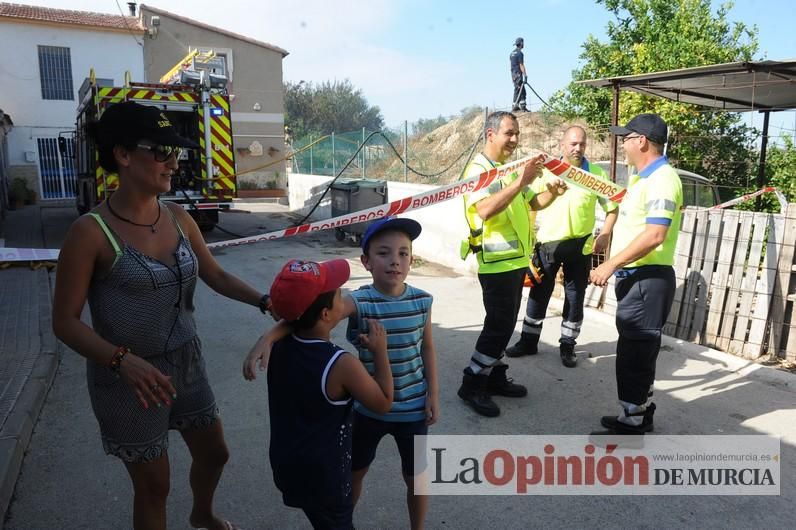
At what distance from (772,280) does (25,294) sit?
25.1 ft

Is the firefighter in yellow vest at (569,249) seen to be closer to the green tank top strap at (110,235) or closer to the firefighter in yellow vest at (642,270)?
the firefighter in yellow vest at (642,270)

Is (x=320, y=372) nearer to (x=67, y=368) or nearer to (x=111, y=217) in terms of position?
(x=111, y=217)

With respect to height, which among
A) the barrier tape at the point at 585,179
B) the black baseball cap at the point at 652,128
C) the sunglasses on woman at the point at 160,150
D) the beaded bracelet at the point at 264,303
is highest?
the black baseball cap at the point at 652,128

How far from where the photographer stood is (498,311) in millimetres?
3697

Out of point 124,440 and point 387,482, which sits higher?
point 124,440

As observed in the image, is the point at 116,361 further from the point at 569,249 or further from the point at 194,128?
the point at 194,128

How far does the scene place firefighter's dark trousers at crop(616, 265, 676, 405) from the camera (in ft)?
10.6

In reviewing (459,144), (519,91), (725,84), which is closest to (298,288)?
(725,84)

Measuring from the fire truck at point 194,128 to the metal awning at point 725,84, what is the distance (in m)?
6.99

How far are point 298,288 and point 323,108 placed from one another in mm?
48898

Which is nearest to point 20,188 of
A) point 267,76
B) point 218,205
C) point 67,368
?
point 267,76

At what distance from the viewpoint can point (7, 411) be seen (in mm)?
3537

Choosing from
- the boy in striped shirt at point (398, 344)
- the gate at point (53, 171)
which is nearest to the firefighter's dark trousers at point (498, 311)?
the boy in striped shirt at point (398, 344)

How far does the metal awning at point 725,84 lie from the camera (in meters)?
5.85
